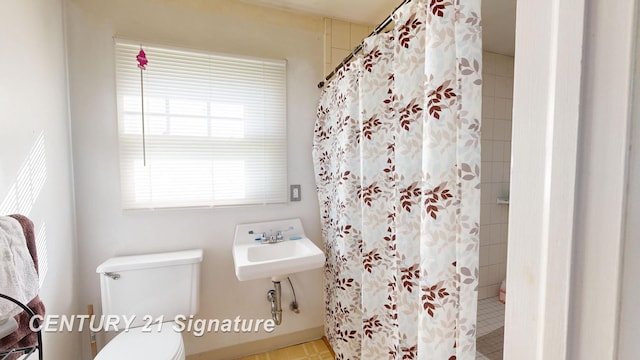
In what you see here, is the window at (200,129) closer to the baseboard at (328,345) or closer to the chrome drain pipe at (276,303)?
the chrome drain pipe at (276,303)

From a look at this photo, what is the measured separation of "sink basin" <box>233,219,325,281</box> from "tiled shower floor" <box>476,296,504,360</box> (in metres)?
1.43

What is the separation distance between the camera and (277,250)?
174cm

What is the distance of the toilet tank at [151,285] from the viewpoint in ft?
4.53

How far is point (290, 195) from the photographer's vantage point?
6.09ft

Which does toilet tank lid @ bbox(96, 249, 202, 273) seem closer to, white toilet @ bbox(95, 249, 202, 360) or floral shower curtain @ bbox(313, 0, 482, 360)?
white toilet @ bbox(95, 249, 202, 360)

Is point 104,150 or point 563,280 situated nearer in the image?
point 563,280

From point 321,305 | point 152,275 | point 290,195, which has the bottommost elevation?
point 321,305

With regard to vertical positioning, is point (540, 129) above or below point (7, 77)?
below

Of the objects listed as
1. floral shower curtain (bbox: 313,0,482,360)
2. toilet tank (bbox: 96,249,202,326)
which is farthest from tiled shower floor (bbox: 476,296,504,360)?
toilet tank (bbox: 96,249,202,326)

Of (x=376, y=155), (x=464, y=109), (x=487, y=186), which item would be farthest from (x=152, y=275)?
(x=487, y=186)

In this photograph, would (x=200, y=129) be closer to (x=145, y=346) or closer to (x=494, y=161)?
(x=145, y=346)

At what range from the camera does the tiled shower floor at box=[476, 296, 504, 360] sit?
1.88 metres

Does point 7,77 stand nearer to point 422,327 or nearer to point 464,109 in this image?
point 464,109

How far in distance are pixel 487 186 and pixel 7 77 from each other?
10.4 feet
